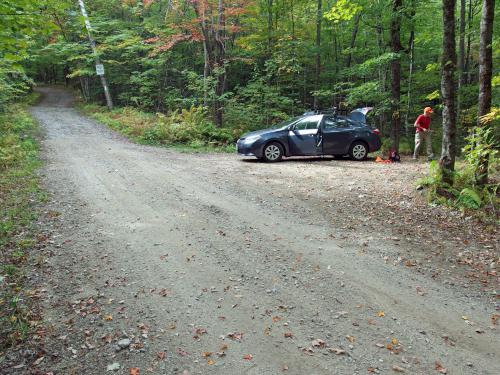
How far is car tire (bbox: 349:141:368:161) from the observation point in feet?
45.1

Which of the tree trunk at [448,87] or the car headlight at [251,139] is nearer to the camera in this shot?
the tree trunk at [448,87]

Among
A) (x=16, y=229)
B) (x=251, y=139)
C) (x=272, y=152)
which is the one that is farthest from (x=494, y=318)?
(x=251, y=139)

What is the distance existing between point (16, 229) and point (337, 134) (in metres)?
10.0

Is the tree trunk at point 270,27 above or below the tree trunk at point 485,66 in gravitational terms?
above

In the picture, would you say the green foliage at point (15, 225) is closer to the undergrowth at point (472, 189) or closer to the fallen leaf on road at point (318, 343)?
the fallen leaf on road at point (318, 343)

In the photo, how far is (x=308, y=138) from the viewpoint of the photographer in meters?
13.3

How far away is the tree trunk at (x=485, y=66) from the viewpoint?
8047 mm

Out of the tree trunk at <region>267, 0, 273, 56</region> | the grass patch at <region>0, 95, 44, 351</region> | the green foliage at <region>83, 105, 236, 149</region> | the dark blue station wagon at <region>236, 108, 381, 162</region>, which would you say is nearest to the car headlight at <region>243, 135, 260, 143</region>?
the dark blue station wagon at <region>236, 108, 381, 162</region>

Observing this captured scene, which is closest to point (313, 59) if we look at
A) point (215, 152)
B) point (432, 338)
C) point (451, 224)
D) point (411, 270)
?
point (215, 152)

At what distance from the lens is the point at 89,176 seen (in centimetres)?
1053

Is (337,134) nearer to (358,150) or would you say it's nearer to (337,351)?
(358,150)

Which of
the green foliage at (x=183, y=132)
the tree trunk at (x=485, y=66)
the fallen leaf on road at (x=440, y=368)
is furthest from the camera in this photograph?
the green foliage at (x=183, y=132)

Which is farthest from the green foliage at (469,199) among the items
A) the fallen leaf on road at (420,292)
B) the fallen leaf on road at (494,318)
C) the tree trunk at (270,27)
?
the tree trunk at (270,27)

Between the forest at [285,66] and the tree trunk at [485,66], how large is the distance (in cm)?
3
